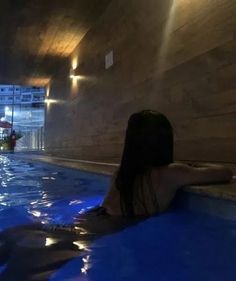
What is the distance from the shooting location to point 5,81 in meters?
12.3

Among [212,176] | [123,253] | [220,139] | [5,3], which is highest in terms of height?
[5,3]

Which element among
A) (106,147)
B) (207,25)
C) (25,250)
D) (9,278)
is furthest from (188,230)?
(106,147)

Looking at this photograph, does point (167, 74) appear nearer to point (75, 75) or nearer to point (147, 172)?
point (147, 172)

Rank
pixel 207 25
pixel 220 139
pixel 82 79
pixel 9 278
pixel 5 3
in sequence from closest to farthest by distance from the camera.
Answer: pixel 9 278 < pixel 220 139 < pixel 207 25 < pixel 5 3 < pixel 82 79

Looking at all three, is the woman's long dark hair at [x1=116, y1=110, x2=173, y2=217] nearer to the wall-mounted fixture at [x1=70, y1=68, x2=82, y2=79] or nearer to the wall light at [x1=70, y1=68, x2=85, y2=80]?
the wall light at [x1=70, y1=68, x2=85, y2=80]

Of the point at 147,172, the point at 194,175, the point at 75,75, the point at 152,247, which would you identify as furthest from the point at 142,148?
the point at 75,75

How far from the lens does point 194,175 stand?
2.05 m

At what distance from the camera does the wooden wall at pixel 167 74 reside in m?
3.38

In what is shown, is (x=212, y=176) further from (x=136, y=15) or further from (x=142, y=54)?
(x=136, y=15)

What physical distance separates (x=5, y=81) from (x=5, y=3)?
6.24 m

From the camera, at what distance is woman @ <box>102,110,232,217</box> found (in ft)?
6.27

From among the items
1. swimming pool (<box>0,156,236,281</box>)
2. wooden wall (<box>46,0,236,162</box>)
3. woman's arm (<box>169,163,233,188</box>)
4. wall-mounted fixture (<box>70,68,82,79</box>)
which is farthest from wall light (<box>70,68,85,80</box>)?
woman's arm (<box>169,163,233,188</box>)

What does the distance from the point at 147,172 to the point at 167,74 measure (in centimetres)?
266

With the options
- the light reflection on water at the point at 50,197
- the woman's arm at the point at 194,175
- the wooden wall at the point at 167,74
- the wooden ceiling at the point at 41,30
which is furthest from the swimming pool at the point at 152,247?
the wooden ceiling at the point at 41,30
